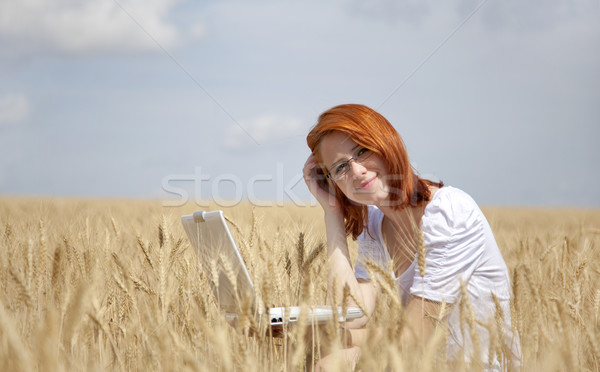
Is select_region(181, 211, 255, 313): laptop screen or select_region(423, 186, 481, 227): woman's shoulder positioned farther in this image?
select_region(423, 186, 481, 227): woman's shoulder

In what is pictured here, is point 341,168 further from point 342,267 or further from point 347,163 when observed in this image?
point 342,267

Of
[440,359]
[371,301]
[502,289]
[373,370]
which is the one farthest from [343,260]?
[373,370]

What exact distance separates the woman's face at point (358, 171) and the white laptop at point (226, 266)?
1.42ft

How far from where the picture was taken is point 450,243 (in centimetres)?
171

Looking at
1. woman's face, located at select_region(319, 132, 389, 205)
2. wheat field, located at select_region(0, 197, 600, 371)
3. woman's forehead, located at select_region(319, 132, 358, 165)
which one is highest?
woman's forehead, located at select_region(319, 132, 358, 165)

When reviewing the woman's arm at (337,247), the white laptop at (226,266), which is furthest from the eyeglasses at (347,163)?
the white laptop at (226,266)

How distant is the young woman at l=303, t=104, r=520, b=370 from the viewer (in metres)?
1.67

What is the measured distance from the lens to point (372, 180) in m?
1.88

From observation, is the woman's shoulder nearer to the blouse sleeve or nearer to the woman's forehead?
the blouse sleeve

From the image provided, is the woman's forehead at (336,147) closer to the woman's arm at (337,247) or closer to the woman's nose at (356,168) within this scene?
the woman's nose at (356,168)

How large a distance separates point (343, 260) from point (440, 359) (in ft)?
2.52

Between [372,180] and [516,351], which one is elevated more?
[372,180]

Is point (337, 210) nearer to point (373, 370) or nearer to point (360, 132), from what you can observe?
point (360, 132)

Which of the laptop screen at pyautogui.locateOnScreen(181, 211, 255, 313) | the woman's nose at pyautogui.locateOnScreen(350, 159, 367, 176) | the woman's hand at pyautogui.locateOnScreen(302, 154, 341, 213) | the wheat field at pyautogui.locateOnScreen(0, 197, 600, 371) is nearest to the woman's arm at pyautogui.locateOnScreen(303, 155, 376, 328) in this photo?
the woman's hand at pyautogui.locateOnScreen(302, 154, 341, 213)
